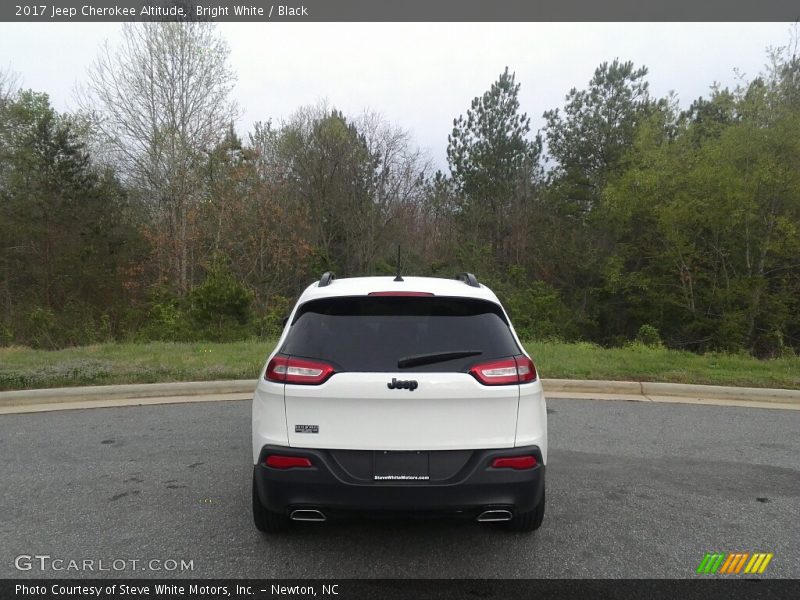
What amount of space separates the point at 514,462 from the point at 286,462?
119cm

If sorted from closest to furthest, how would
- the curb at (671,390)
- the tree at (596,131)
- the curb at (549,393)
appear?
the curb at (549,393)
the curb at (671,390)
the tree at (596,131)

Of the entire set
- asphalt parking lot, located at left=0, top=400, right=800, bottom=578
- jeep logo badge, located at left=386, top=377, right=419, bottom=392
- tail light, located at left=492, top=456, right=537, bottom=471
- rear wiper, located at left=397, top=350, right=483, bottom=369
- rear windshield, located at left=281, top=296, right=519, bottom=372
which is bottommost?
asphalt parking lot, located at left=0, top=400, right=800, bottom=578

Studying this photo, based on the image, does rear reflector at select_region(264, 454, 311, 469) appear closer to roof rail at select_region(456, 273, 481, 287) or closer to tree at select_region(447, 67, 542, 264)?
roof rail at select_region(456, 273, 481, 287)

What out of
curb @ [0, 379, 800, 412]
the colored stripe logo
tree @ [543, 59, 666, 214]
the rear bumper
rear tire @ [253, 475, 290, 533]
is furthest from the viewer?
tree @ [543, 59, 666, 214]

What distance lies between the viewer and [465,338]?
9.70 ft

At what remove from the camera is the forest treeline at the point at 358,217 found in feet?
62.7

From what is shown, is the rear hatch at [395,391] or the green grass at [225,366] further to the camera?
the green grass at [225,366]

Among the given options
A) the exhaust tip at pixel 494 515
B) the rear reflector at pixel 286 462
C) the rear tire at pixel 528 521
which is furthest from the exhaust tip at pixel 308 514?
the rear tire at pixel 528 521

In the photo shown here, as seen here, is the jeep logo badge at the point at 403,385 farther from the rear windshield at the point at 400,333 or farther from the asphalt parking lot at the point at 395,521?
the asphalt parking lot at the point at 395,521

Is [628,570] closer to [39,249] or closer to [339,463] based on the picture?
[339,463]

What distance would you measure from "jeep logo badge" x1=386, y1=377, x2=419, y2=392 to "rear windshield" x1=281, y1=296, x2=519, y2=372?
78 mm

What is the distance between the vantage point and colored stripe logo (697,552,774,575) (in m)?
2.99

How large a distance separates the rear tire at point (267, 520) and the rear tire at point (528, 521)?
1.37 metres

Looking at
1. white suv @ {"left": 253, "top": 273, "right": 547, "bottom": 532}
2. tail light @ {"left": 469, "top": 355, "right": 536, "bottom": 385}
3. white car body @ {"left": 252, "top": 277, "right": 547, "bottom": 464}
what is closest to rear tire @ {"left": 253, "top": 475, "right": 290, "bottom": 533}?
white suv @ {"left": 253, "top": 273, "right": 547, "bottom": 532}
